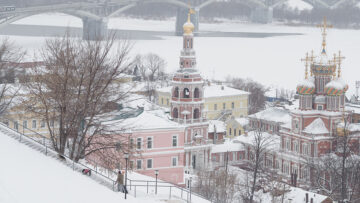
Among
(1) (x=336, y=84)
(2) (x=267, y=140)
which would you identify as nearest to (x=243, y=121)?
(2) (x=267, y=140)

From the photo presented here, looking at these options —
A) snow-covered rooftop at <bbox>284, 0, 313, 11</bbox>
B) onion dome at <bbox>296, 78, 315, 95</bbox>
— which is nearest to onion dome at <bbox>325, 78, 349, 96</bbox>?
onion dome at <bbox>296, 78, 315, 95</bbox>

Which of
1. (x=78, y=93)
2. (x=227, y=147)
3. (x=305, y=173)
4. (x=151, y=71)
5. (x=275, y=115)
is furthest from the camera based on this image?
(x=151, y=71)

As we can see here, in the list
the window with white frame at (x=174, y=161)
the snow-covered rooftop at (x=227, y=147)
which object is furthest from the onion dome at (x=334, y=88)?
the window with white frame at (x=174, y=161)

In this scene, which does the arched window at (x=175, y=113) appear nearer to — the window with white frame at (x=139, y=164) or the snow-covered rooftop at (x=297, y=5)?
the window with white frame at (x=139, y=164)

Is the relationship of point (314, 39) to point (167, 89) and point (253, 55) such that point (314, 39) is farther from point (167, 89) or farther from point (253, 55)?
point (167, 89)

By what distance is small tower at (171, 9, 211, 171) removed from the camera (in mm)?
28344

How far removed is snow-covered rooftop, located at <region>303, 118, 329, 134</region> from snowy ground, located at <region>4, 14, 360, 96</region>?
54.7 ft

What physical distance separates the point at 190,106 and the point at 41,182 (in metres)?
17.0

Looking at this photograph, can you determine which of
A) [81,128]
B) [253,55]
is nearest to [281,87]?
[253,55]

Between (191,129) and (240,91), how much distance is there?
12.2 m

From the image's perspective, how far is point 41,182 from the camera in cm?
1176

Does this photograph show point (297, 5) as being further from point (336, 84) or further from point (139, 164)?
point (139, 164)

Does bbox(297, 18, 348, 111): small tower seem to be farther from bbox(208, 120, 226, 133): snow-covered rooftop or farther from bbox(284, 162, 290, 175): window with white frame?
bbox(208, 120, 226, 133): snow-covered rooftop

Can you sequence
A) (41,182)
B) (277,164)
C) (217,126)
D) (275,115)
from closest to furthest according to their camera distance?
(41,182) → (277,164) → (217,126) → (275,115)
